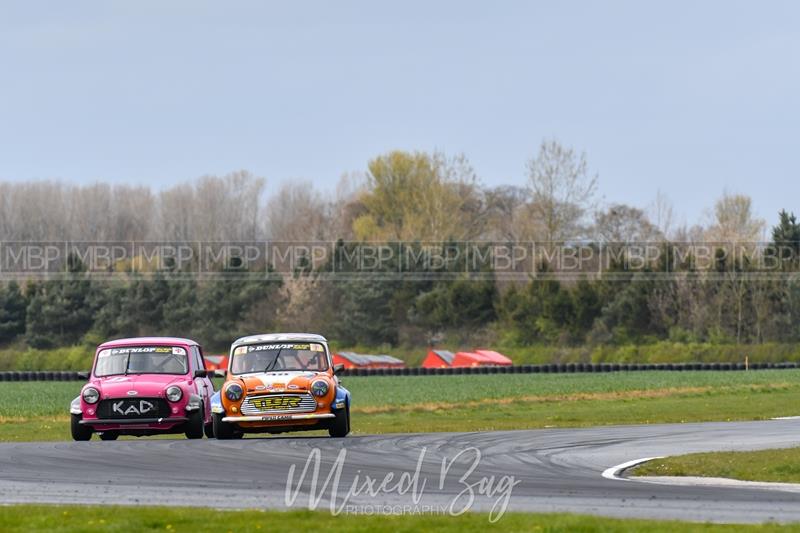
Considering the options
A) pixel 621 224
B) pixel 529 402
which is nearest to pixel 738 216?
pixel 621 224

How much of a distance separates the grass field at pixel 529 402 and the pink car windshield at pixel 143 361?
3701 millimetres

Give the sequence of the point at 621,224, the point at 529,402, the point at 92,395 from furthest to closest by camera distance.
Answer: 1. the point at 621,224
2. the point at 529,402
3. the point at 92,395

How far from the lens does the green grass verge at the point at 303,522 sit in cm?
1253

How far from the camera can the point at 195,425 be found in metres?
25.0

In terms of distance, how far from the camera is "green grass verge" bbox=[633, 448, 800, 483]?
1833 centimetres

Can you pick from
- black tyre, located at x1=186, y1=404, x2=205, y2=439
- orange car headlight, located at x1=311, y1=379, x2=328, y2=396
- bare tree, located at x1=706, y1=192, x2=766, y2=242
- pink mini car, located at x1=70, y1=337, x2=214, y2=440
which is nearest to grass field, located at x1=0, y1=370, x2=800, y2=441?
pink mini car, located at x1=70, y1=337, x2=214, y2=440

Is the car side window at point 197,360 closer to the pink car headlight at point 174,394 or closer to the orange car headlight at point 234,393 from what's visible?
the pink car headlight at point 174,394

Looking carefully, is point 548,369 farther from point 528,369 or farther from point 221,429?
point 221,429

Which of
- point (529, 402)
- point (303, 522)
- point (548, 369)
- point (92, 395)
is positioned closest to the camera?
point (303, 522)

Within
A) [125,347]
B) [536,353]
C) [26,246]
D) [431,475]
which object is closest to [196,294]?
[536,353]

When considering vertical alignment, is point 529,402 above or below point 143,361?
below

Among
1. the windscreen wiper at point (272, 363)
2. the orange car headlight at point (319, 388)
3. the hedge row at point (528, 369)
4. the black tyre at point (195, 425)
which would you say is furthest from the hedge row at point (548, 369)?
the orange car headlight at point (319, 388)

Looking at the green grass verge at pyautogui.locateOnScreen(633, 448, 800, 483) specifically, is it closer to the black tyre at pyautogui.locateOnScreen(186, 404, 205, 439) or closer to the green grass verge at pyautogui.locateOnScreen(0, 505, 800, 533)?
the green grass verge at pyautogui.locateOnScreen(0, 505, 800, 533)

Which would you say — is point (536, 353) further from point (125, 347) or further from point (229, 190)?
point (125, 347)
